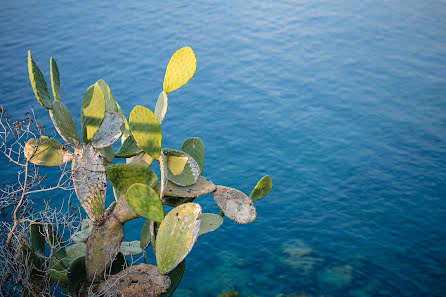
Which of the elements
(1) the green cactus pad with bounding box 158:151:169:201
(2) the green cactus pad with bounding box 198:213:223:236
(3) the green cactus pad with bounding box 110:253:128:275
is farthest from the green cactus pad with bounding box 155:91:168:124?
(3) the green cactus pad with bounding box 110:253:128:275

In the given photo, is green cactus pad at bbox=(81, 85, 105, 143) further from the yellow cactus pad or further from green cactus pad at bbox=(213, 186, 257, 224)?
green cactus pad at bbox=(213, 186, 257, 224)

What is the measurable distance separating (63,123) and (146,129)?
380mm

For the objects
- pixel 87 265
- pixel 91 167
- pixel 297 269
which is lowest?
pixel 297 269

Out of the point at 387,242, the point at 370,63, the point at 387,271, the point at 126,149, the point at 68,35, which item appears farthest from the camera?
the point at 68,35

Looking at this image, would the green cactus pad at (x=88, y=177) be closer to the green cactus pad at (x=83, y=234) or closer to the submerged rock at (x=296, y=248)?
the green cactus pad at (x=83, y=234)

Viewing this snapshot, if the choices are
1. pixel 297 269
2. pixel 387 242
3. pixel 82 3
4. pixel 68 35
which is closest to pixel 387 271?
pixel 387 242

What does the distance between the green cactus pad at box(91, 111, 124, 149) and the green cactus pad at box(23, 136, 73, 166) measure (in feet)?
0.48

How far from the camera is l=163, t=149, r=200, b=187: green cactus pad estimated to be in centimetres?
207

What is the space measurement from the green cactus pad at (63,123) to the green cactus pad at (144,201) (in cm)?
38

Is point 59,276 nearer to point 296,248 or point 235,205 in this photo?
point 235,205

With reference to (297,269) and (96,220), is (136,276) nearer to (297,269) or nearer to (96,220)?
(96,220)

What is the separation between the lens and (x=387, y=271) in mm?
4566

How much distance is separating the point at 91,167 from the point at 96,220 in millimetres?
244

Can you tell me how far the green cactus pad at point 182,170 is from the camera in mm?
2066
